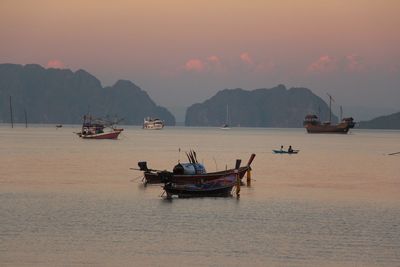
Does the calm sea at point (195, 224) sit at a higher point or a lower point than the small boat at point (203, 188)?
lower

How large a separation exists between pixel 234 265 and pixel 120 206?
67.7 feet

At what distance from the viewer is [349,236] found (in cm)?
3894

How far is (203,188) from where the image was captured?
5416 cm

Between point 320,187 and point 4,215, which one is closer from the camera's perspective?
point 4,215

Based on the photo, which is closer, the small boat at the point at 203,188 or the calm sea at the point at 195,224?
the calm sea at the point at 195,224

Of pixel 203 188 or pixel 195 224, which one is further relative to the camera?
pixel 203 188

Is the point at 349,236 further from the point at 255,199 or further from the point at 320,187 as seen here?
the point at 320,187

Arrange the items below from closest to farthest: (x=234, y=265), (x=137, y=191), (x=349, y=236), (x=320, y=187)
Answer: (x=234, y=265) → (x=349, y=236) → (x=137, y=191) → (x=320, y=187)

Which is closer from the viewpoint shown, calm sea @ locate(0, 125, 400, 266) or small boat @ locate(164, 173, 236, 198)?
calm sea @ locate(0, 125, 400, 266)

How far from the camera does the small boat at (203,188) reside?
2114 inches

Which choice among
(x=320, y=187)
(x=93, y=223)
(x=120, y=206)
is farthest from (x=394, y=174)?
(x=93, y=223)

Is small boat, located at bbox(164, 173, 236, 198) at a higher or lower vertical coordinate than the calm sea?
higher

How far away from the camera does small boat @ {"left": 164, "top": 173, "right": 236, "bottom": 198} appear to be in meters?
53.7

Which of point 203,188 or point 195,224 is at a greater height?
point 203,188
